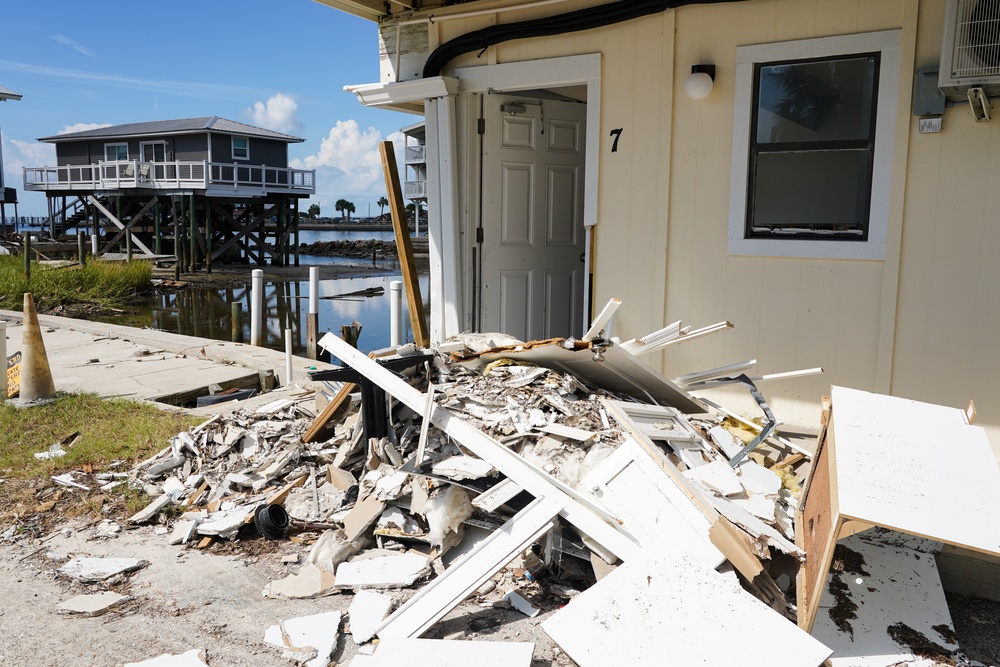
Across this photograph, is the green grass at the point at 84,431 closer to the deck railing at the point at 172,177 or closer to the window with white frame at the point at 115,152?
the deck railing at the point at 172,177

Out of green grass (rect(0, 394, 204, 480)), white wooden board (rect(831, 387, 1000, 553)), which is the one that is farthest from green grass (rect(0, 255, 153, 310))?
white wooden board (rect(831, 387, 1000, 553))

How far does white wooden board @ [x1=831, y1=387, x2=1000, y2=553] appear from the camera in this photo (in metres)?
2.81

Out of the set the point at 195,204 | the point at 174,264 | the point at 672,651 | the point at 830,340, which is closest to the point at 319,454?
the point at 672,651

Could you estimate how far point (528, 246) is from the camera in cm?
746

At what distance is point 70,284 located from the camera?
19078mm

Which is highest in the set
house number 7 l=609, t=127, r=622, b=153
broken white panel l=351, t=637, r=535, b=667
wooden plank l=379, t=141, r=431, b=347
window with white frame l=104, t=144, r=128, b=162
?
window with white frame l=104, t=144, r=128, b=162

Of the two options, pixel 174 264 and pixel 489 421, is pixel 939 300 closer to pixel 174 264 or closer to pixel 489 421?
pixel 489 421

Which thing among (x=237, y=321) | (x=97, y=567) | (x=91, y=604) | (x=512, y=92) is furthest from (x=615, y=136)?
(x=237, y=321)

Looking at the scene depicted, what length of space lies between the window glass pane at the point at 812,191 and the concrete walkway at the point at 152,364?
171 inches

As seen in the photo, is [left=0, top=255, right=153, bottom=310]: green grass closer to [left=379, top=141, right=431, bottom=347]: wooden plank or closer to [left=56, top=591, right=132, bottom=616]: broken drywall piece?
[left=379, top=141, right=431, bottom=347]: wooden plank

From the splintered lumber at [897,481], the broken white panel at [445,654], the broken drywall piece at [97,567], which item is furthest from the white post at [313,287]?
the splintered lumber at [897,481]

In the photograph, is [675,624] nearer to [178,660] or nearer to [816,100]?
[178,660]

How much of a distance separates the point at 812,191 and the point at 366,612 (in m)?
4.10

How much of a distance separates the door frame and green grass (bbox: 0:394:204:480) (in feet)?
9.08
